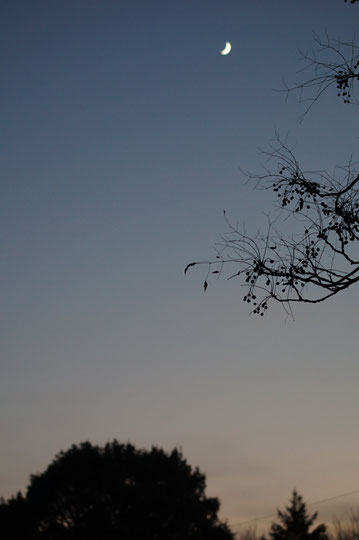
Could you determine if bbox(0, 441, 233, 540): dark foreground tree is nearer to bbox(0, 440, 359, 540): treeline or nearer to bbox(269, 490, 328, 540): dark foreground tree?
bbox(0, 440, 359, 540): treeline

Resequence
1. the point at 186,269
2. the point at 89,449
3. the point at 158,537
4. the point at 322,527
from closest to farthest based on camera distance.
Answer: the point at 186,269, the point at 158,537, the point at 89,449, the point at 322,527

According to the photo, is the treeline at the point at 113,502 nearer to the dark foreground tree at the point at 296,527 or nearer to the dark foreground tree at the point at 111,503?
the dark foreground tree at the point at 111,503

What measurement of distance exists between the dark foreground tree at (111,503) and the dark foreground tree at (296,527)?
21403 mm

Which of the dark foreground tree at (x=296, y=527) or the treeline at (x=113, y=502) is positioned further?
the dark foreground tree at (x=296, y=527)

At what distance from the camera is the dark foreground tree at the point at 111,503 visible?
41.8 m

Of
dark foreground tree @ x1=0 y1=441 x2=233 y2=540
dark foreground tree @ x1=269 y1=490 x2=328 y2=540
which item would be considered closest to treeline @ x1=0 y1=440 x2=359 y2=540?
dark foreground tree @ x1=0 y1=441 x2=233 y2=540

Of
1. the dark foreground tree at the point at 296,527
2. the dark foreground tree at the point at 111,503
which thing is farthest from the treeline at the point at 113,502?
the dark foreground tree at the point at 296,527

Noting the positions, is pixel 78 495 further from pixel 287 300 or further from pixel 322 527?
pixel 287 300

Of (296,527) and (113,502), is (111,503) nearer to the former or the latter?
(113,502)

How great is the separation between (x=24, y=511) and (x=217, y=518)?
17.1 meters

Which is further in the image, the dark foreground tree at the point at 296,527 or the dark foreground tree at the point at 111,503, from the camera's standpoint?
the dark foreground tree at the point at 296,527

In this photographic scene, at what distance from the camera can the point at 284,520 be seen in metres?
62.5

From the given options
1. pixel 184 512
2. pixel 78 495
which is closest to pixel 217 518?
pixel 184 512

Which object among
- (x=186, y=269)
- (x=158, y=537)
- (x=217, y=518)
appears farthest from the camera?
(x=217, y=518)
